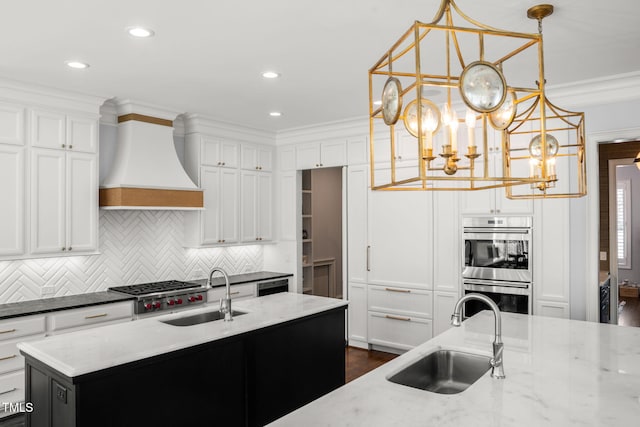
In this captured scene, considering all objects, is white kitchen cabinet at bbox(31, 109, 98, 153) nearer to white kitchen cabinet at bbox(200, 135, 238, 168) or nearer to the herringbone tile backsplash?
the herringbone tile backsplash

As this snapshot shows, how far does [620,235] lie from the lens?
934cm

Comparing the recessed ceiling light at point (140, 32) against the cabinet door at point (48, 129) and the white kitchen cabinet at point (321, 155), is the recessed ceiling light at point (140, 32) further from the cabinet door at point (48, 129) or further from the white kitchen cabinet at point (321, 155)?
the white kitchen cabinet at point (321, 155)

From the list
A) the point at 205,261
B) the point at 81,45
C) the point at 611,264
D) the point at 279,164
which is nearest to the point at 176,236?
the point at 205,261

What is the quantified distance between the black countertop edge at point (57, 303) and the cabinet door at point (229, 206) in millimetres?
1466

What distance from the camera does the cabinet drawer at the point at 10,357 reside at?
346 centimetres

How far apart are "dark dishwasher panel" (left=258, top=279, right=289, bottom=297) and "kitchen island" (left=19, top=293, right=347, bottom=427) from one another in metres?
1.92

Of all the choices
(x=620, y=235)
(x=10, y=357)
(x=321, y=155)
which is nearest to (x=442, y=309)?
(x=321, y=155)

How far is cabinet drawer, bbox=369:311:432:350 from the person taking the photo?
4.95 m

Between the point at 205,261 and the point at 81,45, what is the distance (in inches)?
119

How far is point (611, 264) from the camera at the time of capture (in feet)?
19.3

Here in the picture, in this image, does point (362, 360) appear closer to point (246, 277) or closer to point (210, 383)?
point (246, 277)

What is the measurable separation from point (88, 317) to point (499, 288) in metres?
3.69

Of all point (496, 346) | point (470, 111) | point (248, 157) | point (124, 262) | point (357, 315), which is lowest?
point (357, 315)

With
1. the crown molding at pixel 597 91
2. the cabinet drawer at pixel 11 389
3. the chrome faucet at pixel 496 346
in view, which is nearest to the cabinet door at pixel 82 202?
the cabinet drawer at pixel 11 389
